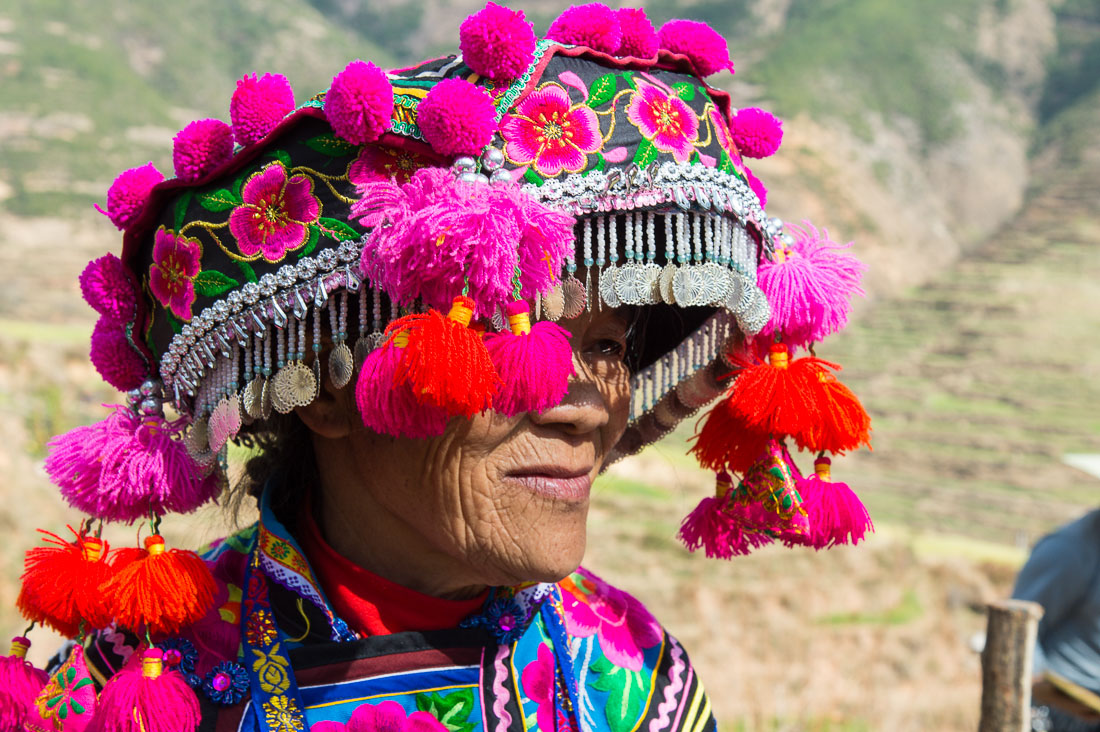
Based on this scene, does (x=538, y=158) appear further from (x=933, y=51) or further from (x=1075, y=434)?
(x=933, y=51)

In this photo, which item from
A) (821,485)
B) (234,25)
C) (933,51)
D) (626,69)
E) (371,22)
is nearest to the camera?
(626,69)

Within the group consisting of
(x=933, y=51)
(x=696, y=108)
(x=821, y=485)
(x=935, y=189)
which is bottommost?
(x=821, y=485)

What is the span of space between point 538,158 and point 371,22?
4571 cm

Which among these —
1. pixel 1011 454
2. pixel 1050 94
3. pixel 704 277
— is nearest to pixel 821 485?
pixel 704 277

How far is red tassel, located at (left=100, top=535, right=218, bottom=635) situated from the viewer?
4.88 ft

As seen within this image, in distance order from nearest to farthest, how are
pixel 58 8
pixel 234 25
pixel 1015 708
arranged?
pixel 1015 708, pixel 58 8, pixel 234 25

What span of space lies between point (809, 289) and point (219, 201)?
848mm

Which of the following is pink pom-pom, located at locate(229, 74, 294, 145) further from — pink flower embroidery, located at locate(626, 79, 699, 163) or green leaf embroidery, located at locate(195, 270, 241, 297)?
pink flower embroidery, located at locate(626, 79, 699, 163)

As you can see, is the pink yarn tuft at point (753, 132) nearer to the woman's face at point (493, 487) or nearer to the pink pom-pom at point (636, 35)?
the pink pom-pom at point (636, 35)

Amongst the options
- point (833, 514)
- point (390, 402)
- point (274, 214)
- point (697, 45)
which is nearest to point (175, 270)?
point (274, 214)

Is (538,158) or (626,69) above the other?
(626,69)

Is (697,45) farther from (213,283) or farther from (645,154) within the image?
(213,283)

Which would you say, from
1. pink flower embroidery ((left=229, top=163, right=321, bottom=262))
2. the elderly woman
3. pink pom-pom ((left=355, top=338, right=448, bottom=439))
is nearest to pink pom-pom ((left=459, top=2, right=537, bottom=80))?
the elderly woman

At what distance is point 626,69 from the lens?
154cm
